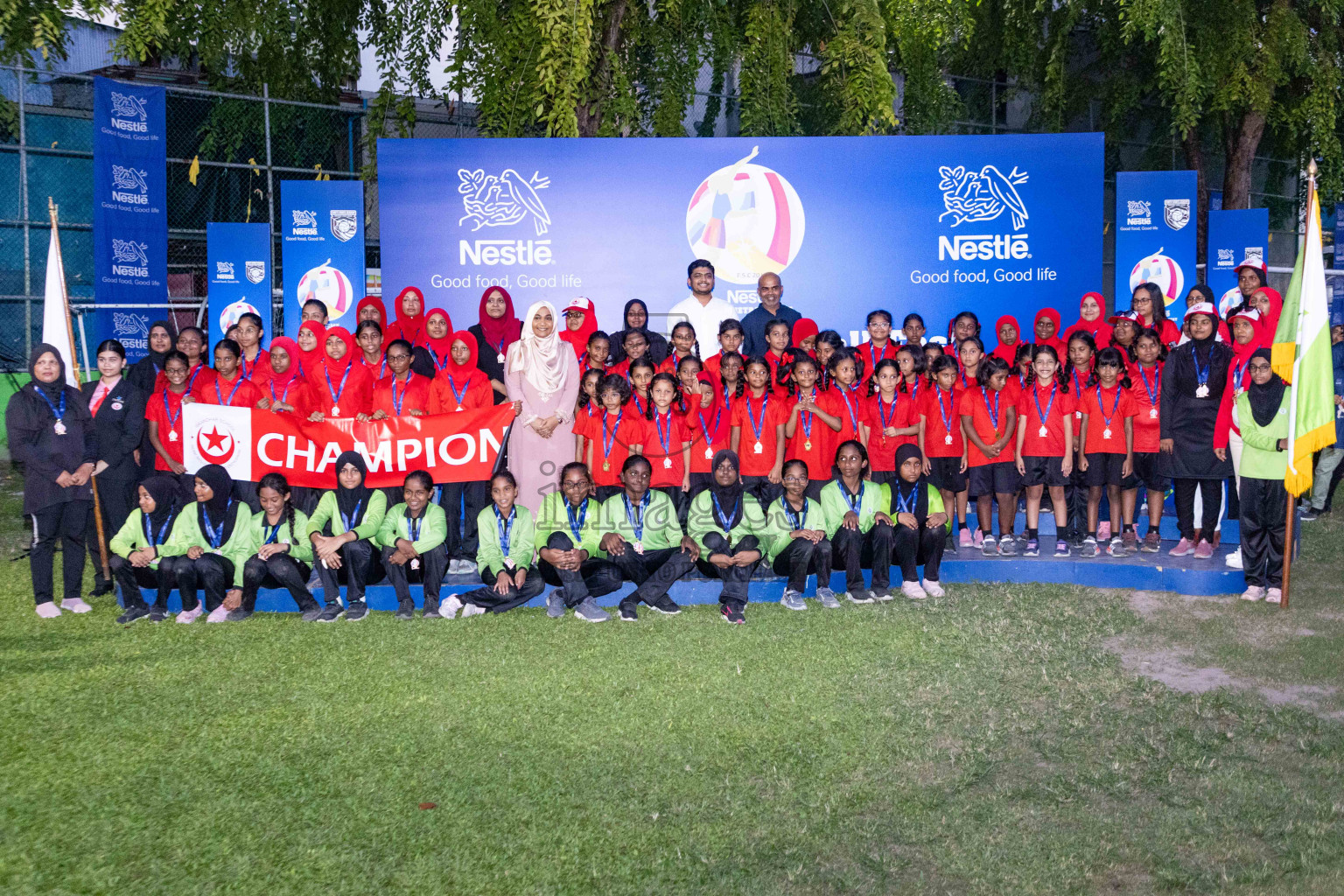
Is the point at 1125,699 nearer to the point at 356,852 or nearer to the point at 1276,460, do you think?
the point at 1276,460

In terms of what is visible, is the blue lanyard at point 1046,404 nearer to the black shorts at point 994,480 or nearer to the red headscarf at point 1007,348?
the black shorts at point 994,480

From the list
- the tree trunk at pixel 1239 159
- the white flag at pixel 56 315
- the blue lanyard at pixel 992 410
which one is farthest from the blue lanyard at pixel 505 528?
the tree trunk at pixel 1239 159

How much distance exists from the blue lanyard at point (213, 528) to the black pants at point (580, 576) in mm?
1980

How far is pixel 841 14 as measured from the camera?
34.8 feet

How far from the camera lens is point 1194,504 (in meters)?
8.02

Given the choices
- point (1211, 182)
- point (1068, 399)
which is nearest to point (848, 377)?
point (1068, 399)

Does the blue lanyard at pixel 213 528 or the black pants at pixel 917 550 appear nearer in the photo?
the blue lanyard at pixel 213 528

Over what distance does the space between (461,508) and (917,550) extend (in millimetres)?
3206

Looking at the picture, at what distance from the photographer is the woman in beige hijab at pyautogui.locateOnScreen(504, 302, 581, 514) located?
7.93m

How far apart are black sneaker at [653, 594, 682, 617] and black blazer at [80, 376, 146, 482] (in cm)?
368

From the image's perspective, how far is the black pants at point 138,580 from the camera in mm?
6809

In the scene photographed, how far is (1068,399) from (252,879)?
6.34 metres

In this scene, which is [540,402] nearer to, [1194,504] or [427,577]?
[427,577]

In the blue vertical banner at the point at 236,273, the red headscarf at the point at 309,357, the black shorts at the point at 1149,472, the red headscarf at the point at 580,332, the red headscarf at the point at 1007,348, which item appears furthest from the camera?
the blue vertical banner at the point at 236,273
